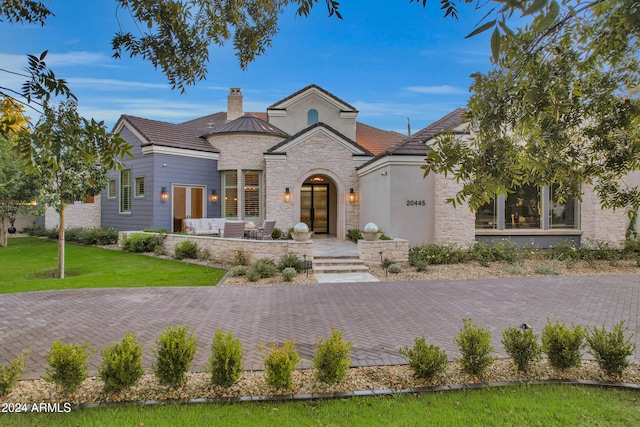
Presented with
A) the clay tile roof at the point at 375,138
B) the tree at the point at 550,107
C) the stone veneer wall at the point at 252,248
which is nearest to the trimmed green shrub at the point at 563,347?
the tree at the point at 550,107

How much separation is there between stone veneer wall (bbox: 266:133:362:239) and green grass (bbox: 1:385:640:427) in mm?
14449

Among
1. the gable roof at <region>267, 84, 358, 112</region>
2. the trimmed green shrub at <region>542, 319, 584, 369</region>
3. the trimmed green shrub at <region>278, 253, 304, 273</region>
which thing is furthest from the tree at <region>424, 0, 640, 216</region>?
the gable roof at <region>267, 84, 358, 112</region>

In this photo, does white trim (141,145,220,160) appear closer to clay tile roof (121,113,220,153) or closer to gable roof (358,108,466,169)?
clay tile roof (121,113,220,153)

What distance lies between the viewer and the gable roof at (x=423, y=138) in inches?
548

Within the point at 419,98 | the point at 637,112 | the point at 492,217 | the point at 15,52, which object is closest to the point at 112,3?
the point at 15,52

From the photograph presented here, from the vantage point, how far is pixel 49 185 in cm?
1108

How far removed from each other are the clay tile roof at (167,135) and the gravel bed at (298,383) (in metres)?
15.2

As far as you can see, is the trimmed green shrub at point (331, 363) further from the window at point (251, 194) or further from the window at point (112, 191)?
the window at point (112, 191)

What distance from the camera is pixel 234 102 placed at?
2488cm

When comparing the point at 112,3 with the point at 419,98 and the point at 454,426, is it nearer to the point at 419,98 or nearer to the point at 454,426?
the point at 454,426

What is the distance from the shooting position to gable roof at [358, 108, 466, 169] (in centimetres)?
1392

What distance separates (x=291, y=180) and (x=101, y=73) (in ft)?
35.1

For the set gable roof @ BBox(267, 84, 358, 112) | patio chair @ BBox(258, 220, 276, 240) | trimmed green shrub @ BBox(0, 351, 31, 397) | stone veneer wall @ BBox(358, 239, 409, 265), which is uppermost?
gable roof @ BBox(267, 84, 358, 112)

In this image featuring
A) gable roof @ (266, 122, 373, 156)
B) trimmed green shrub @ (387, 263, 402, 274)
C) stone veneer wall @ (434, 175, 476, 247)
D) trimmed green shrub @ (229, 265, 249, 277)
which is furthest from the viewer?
gable roof @ (266, 122, 373, 156)
